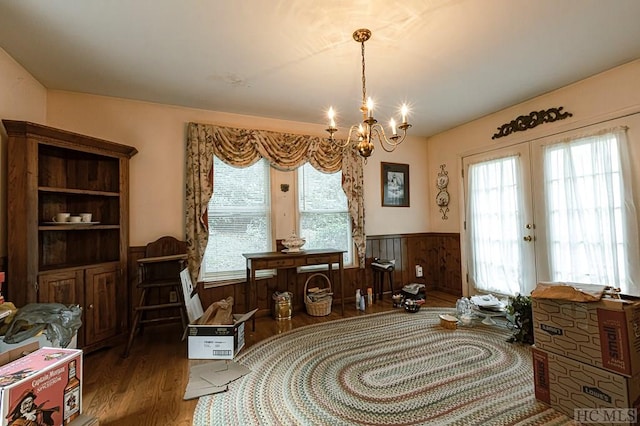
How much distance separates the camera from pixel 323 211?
3.93 meters

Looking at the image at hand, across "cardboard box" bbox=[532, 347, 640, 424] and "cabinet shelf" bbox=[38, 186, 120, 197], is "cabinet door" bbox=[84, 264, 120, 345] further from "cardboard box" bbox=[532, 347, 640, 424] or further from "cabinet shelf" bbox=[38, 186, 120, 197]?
"cardboard box" bbox=[532, 347, 640, 424]

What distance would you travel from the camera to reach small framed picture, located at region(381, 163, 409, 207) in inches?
174

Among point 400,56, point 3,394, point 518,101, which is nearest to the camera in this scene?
point 3,394

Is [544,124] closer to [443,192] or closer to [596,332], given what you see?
[443,192]

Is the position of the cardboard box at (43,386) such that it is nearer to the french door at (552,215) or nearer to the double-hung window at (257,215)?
the double-hung window at (257,215)

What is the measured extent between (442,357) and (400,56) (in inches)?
97.1

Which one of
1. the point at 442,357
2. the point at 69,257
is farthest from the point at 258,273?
the point at 442,357

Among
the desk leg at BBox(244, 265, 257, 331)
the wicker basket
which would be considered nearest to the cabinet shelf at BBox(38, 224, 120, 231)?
the desk leg at BBox(244, 265, 257, 331)

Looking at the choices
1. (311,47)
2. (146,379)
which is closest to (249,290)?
(146,379)

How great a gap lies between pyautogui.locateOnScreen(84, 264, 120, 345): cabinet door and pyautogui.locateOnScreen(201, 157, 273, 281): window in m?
0.85

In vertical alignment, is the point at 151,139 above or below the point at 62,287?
above

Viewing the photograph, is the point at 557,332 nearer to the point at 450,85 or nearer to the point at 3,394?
the point at 450,85

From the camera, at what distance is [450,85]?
2881mm

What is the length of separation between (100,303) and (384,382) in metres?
2.50
